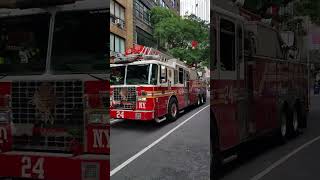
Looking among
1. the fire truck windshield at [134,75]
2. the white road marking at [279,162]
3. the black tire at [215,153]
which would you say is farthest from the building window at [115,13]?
the white road marking at [279,162]

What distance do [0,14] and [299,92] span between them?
4.62m

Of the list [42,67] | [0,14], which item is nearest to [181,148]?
[42,67]

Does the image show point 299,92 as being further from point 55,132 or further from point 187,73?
point 55,132

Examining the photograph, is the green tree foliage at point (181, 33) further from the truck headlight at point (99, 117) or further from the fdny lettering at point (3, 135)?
the fdny lettering at point (3, 135)

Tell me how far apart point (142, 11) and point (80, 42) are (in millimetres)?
379

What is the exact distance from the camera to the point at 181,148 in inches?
107

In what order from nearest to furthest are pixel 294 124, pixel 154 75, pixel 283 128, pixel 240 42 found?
pixel 154 75 < pixel 240 42 < pixel 283 128 < pixel 294 124

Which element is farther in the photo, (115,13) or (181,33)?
(181,33)

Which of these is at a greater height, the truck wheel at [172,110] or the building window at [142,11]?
the building window at [142,11]

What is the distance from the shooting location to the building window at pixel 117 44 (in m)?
2.60

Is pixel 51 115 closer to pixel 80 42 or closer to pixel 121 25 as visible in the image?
pixel 80 42

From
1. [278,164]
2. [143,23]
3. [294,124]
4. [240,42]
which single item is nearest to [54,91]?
[143,23]

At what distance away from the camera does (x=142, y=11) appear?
9.00ft

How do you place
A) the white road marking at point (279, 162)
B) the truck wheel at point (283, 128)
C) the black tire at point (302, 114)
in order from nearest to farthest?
the white road marking at point (279, 162) → the truck wheel at point (283, 128) → the black tire at point (302, 114)
